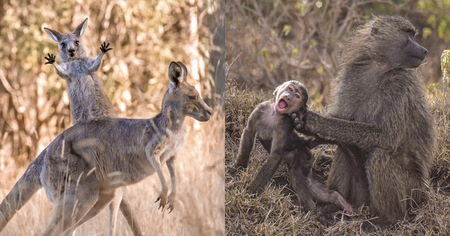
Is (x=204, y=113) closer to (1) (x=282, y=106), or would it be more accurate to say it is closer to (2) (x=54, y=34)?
(1) (x=282, y=106)

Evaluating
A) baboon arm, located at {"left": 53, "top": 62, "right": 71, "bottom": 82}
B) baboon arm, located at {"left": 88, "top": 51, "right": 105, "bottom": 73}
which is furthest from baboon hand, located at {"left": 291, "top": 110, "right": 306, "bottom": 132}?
baboon arm, located at {"left": 53, "top": 62, "right": 71, "bottom": 82}

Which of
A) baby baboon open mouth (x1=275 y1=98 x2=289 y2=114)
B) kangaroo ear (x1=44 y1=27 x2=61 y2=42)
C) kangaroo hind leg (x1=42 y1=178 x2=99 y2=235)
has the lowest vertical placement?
kangaroo hind leg (x1=42 y1=178 x2=99 y2=235)

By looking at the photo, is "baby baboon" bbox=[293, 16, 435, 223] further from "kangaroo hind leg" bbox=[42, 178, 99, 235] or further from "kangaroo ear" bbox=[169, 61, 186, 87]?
"kangaroo hind leg" bbox=[42, 178, 99, 235]

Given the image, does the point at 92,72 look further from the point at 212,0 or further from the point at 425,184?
the point at 425,184

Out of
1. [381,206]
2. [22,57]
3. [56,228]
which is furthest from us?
[22,57]

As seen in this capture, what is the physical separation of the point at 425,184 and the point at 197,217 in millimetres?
1625

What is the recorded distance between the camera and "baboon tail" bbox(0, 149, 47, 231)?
430 centimetres

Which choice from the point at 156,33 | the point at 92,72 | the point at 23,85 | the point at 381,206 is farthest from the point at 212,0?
the point at 381,206

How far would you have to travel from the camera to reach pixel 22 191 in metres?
4.32

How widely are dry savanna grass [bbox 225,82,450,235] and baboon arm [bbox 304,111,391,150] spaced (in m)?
0.36

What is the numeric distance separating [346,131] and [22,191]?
7.17ft

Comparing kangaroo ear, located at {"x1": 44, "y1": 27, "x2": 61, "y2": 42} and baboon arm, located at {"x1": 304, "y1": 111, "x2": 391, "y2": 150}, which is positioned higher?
kangaroo ear, located at {"x1": 44, "y1": 27, "x2": 61, "y2": 42}

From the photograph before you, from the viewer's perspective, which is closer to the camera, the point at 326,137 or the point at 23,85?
the point at 326,137

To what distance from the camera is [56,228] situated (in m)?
4.08
